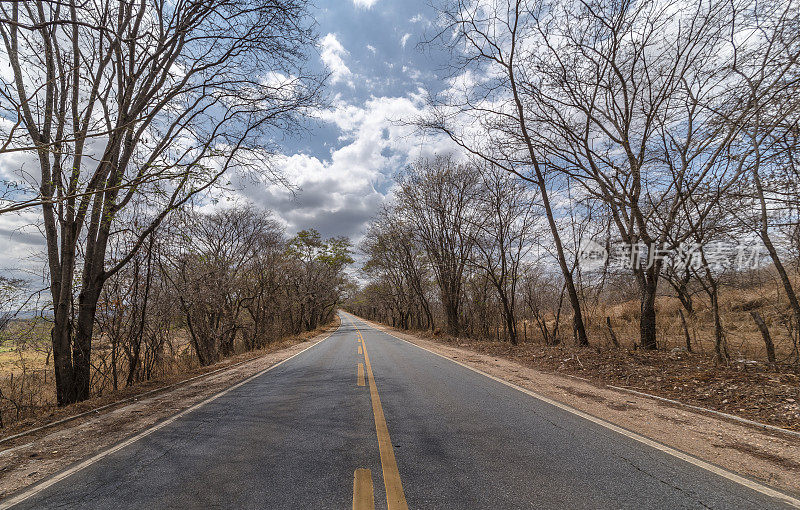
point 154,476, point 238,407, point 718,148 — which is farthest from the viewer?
point 718,148

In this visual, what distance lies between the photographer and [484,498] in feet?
7.52

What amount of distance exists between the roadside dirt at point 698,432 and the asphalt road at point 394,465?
378 millimetres

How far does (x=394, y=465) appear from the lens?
2.80 m

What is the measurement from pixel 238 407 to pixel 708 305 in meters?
18.8

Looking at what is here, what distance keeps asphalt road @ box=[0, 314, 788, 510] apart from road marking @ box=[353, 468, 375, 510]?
0.04ft

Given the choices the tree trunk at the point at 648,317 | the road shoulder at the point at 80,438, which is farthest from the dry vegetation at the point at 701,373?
the road shoulder at the point at 80,438

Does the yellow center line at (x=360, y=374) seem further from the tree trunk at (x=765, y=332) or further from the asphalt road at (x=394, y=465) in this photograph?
the tree trunk at (x=765, y=332)

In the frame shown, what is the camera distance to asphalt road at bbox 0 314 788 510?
2.32 metres

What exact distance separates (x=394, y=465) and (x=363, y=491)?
1.55 ft

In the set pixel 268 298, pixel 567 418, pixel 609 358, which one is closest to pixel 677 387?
pixel 609 358

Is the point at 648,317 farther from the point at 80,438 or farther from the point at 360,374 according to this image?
the point at 80,438

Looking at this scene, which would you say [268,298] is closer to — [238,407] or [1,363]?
[1,363]

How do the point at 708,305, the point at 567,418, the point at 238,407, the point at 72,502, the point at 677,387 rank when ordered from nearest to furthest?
the point at 72,502 < the point at 567,418 < the point at 238,407 < the point at 677,387 < the point at 708,305

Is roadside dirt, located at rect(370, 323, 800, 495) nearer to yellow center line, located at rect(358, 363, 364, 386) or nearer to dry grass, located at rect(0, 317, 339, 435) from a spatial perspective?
yellow center line, located at rect(358, 363, 364, 386)
